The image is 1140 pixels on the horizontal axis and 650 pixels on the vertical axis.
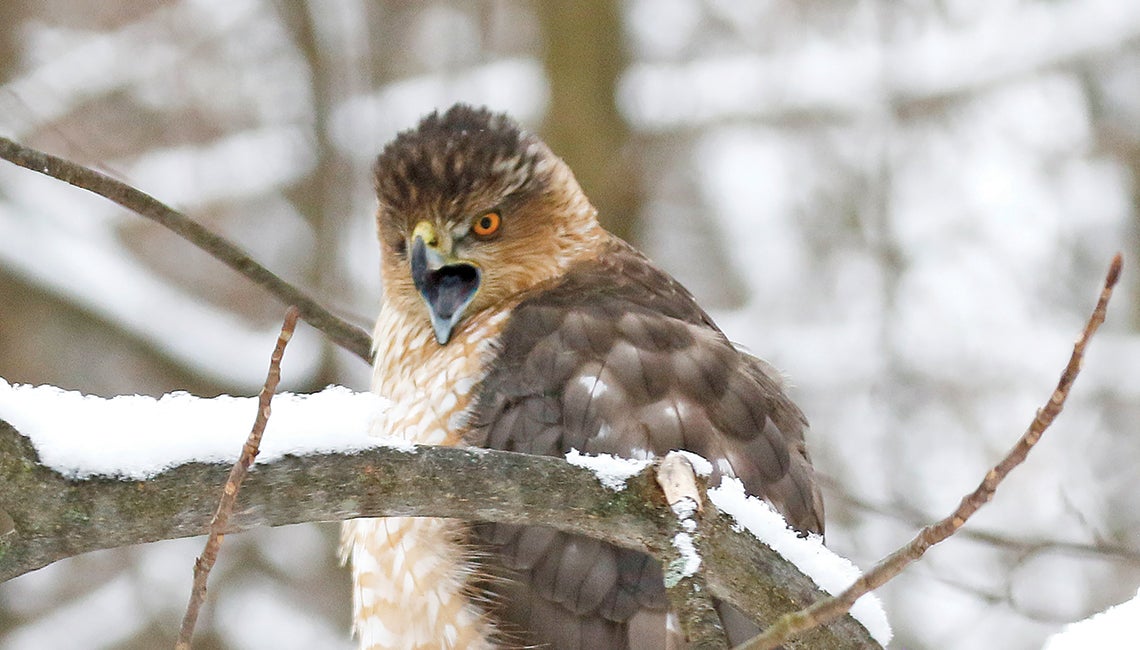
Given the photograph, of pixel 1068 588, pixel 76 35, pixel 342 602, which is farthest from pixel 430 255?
pixel 76 35

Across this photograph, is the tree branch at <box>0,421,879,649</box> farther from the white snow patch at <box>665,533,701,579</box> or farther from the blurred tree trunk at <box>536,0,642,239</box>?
the blurred tree trunk at <box>536,0,642,239</box>

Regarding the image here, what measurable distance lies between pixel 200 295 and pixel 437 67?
275 cm

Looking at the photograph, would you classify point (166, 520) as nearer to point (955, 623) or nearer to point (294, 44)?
point (955, 623)

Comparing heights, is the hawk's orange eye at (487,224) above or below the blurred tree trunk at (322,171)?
below

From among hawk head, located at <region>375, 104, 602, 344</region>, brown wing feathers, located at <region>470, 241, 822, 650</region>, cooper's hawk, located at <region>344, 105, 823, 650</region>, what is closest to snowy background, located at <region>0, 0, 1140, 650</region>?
hawk head, located at <region>375, 104, 602, 344</region>

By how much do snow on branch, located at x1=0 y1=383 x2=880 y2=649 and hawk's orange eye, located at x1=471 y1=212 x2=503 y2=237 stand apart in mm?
1826

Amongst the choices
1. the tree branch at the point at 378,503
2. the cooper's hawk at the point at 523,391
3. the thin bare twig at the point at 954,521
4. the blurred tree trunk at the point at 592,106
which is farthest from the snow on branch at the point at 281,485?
the blurred tree trunk at the point at 592,106

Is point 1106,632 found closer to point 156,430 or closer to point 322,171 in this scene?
point 156,430

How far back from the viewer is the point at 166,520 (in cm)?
213

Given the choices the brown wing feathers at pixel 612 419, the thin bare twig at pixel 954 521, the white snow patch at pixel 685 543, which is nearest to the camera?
the thin bare twig at pixel 954 521

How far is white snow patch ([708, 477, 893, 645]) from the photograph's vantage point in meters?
2.31

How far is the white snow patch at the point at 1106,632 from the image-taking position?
2.14 meters

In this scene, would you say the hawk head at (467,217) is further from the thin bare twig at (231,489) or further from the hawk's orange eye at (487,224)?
the thin bare twig at (231,489)

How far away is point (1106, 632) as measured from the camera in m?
2.18
